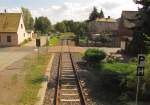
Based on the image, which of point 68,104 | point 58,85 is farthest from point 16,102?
point 58,85

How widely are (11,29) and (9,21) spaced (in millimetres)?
3076

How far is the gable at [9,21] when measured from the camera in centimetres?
6766

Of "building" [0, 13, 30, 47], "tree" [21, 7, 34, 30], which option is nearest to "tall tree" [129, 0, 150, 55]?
"building" [0, 13, 30, 47]

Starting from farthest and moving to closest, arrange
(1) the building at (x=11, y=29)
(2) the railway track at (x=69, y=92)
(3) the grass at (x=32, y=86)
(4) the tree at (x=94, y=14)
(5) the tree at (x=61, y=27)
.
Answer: (5) the tree at (x=61, y=27) → (4) the tree at (x=94, y=14) → (1) the building at (x=11, y=29) → (3) the grass at (x=32, y=86) → (2) the railway track at (x=69, y=92)

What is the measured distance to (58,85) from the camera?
21.4m

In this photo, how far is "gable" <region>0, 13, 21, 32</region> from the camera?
67662 mm

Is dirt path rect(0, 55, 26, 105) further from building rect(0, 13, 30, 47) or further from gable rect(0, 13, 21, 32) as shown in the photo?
gable rect(0, 13, 21, 32)

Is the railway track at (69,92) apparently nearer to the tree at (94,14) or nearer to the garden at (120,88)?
the garden at (120,88)

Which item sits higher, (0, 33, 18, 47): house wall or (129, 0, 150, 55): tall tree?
(129, 0, 150, 55): tall tree

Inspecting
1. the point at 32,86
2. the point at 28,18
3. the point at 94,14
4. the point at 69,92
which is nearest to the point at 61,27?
the point at 28,18

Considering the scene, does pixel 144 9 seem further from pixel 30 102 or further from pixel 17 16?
pixel 17 16

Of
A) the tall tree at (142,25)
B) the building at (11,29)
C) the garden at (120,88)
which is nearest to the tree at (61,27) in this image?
the building at (11,29)

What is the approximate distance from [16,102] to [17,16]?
55403 mm

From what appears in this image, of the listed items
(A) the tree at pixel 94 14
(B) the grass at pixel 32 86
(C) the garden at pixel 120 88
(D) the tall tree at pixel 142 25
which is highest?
(A) the tree at pixel 94 14
